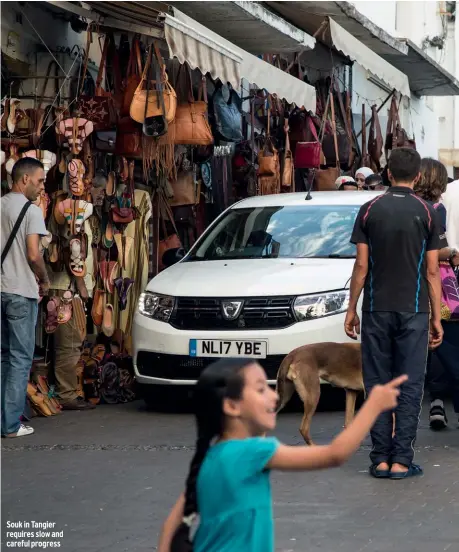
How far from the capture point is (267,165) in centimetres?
1539

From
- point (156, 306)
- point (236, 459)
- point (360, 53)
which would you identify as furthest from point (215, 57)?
point (236, 459)

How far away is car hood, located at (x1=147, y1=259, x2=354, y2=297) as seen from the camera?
10547mm

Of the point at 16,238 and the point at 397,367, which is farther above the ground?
the point at 16,238

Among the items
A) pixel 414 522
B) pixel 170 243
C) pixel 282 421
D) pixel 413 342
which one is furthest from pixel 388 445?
pixel 170 243

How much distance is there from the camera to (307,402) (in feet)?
29.4

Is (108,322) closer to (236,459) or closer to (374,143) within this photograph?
(374,143)

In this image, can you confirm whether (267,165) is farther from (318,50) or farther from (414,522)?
(414,522)

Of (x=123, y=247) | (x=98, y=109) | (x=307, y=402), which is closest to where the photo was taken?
(x=307, y=402)

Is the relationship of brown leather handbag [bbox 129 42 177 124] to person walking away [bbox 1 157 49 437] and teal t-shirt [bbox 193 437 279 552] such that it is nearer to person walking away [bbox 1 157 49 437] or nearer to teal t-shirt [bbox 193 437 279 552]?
person walking away [bbox 1 157 49 437]

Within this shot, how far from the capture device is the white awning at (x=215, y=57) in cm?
1052

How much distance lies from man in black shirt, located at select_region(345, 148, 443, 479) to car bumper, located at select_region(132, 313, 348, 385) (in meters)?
2.20

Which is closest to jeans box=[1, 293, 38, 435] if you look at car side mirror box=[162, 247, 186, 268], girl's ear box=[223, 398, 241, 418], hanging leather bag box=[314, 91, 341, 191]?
car side mirror box=[162, 247, 186, 268]

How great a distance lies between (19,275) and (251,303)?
1.88 m

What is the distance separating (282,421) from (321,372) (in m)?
1.31
